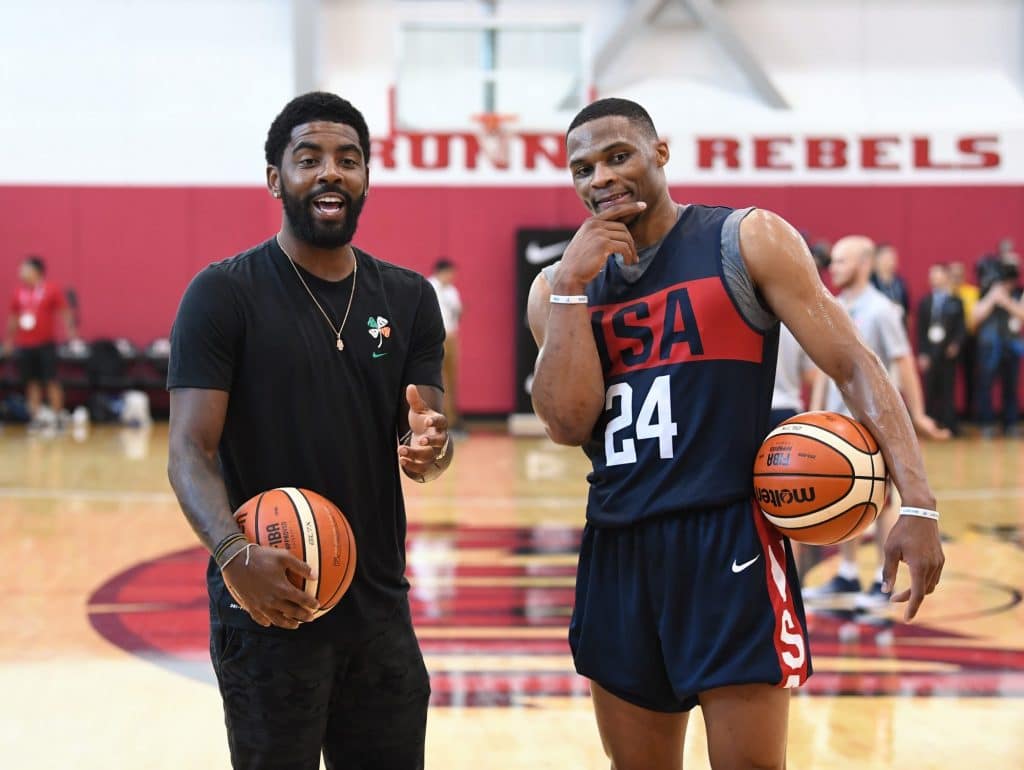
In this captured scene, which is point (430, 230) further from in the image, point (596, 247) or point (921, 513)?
point (921, 513)

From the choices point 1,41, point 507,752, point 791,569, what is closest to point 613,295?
point 791,569

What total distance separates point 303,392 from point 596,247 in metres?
0.73

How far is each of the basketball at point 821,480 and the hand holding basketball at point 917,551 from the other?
5.7 inches

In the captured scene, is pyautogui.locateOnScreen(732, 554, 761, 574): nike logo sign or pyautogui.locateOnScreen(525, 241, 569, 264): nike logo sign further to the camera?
pyautogui.locateOnScreen(525, 241, 569, 264): nike logo sign

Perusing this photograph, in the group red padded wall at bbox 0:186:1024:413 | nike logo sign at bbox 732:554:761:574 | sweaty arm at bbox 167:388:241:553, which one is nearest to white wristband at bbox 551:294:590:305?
nike logo sign at bbox 732:554:761:574

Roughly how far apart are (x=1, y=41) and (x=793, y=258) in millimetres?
16338

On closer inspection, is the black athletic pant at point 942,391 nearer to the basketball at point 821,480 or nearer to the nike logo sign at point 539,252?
the nike logo sign at point 539,252

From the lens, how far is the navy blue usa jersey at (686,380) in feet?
9.20

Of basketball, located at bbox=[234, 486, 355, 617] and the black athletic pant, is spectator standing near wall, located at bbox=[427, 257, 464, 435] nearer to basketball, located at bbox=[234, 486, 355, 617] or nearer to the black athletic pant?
the black athletic pant

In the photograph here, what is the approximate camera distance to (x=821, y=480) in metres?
2.71

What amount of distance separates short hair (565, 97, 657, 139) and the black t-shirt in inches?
25.5

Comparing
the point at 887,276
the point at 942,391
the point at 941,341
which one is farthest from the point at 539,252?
the point at 942,391

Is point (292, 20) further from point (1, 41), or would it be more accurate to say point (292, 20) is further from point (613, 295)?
point (613, 295)

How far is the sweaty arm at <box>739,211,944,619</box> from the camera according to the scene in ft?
8.97
